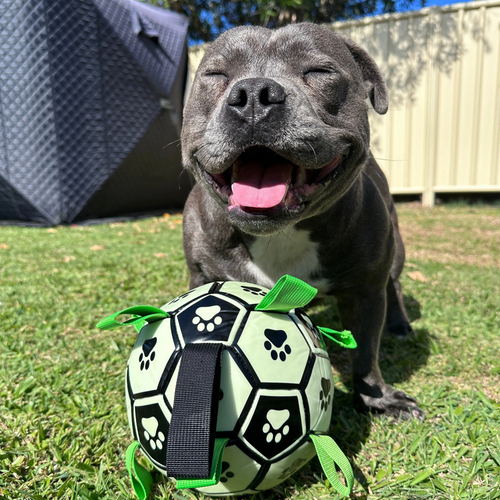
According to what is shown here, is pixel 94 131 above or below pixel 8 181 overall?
above

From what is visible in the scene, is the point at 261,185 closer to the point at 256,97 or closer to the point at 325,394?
the point at 256,97

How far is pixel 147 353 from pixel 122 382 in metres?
0.89

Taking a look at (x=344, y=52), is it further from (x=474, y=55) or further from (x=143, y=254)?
(x=474, y=55)

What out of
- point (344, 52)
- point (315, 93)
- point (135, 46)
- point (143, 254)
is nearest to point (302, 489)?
point (315, 93)

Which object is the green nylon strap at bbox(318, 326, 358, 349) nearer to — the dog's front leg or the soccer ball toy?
the soccer ball toy

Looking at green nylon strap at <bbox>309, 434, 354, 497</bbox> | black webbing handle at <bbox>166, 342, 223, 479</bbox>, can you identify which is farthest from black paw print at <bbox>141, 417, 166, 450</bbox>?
green nylon strap at <bbox>309, 434, 354, 497</bbox>

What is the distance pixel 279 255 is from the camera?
2301mm

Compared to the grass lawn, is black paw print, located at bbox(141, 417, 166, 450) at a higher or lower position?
higher

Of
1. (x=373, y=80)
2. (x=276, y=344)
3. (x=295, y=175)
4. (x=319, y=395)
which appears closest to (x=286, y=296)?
(x=276, y=344)

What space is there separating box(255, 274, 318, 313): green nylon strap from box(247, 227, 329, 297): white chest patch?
1.95 feet

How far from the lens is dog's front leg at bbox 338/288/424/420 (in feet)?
7.09

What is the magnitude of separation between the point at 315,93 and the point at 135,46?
6.21 m

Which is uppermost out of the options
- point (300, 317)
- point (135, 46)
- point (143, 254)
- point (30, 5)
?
point (30, 5)

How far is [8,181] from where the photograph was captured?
6801mm
